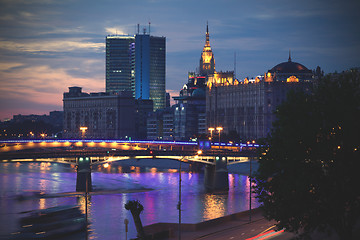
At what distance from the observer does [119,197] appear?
10012cm

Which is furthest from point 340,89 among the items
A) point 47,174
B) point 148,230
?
point 47,174

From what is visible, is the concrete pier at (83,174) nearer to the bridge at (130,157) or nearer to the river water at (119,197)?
the bridge at (130,157)

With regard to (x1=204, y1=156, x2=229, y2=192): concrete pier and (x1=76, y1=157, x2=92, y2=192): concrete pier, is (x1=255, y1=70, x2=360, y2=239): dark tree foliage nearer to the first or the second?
(x1=76, y1=157, x2=92, y2=192): concrete pier

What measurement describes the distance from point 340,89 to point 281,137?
4.56m

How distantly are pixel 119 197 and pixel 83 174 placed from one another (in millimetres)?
12875

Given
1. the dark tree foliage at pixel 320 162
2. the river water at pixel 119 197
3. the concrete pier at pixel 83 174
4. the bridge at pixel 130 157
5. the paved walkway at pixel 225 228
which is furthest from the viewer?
the bridge at pixel 130 157

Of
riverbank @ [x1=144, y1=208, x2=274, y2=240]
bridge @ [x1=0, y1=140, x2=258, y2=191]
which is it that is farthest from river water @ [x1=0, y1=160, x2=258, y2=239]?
riverbank @ [x1=144, y1=208, x2=274, y2=240]

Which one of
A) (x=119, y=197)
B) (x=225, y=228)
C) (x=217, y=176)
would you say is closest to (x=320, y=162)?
(x=225, y=228)

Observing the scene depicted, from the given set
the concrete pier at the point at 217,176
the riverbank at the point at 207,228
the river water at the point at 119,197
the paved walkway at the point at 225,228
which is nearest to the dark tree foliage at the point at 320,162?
the paved walkway at the point at 225,228

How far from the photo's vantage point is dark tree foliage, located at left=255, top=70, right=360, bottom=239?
3600cm

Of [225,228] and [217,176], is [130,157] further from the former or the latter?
[225,228]

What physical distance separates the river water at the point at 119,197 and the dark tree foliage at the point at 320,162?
102 feet

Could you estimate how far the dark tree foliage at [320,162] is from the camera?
3600cm

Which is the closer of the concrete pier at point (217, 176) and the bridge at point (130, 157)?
the bridge at point (130, 157)
